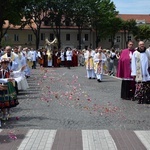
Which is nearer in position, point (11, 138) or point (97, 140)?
point (97, 140)

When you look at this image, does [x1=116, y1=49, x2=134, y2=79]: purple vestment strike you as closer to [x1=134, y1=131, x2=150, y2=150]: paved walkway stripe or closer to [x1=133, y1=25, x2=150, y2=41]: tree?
[x1=134, y1=131, x2=150, y2=150]: paved walkway stripe

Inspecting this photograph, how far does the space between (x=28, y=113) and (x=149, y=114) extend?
10.7 feet

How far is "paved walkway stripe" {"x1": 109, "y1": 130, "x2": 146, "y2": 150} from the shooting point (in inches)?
306

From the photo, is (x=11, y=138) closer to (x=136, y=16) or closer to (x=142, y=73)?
(x=142, y=73)

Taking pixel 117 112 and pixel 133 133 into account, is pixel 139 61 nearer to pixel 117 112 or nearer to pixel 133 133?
pixel 117 112

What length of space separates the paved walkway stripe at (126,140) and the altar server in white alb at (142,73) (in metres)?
4.58

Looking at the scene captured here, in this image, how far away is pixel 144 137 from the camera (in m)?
8.59

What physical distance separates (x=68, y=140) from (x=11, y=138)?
1142 mm

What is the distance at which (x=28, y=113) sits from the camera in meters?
11.5

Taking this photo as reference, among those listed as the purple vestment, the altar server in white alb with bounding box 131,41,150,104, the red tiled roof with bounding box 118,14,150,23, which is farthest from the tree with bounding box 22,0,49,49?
the red tiled roof with bounding box 118,14,150,23

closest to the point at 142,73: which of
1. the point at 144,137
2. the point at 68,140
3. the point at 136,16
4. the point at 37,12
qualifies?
the point at 144,137

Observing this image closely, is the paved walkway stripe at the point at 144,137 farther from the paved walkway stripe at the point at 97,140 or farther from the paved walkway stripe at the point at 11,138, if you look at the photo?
the paved walkway stripe at the point at 11,138

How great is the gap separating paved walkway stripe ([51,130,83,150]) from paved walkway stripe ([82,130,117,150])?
11 cm

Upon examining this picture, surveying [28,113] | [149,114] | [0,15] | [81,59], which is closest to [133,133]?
[149,114]
